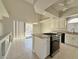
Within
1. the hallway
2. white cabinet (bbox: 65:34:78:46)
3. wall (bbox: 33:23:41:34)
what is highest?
wall (bbox: 33:23:41:34)

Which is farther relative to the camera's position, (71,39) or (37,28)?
(37,28)

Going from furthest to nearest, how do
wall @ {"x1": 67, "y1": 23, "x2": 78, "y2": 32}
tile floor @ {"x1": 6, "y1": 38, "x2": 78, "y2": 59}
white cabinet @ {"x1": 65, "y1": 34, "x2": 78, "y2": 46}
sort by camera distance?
wall @ {"x1": 67, "y1": 23, "x2": 78, "y2": 32}, white cabinet @ {"x1": 65, "y1": 34, "x2": 78, "y2": 46}, tile floor @ {"x1": 6, "y1": 38, "x2": 78, "y2": 59}

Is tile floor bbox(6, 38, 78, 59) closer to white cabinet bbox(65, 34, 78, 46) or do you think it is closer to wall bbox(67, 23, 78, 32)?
white cabinet bbox(65, 34, 78, 46)

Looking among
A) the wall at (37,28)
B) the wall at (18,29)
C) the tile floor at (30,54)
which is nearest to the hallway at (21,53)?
the tile floor at (30,54)

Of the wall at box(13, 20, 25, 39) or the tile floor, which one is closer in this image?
the tile floor

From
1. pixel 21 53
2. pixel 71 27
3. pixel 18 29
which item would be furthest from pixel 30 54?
pixel 18 29

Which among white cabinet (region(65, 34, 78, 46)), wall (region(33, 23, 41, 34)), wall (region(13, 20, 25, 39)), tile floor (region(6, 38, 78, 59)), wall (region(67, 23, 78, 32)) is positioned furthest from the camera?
wall (region(13, 20, 25, 39))

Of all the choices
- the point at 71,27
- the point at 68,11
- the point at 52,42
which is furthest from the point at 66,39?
the point at 52,42

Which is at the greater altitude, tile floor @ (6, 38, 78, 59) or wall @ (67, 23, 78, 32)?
wall @ (67, 23, 78, 32)

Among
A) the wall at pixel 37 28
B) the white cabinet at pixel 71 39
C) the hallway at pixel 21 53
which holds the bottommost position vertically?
the hallway at pixel 21 53

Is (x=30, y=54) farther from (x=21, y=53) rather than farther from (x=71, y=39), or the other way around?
(x=71, y=39)

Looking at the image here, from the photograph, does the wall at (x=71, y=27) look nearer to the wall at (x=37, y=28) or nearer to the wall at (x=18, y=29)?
the wall at (x=37, y=28)

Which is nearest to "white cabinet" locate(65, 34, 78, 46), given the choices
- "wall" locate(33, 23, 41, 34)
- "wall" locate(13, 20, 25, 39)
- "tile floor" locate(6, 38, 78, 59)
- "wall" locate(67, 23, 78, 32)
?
"wall" locate(67, 23, 78, 32)

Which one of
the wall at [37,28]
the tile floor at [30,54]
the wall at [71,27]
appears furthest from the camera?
the wall at [37,28]
